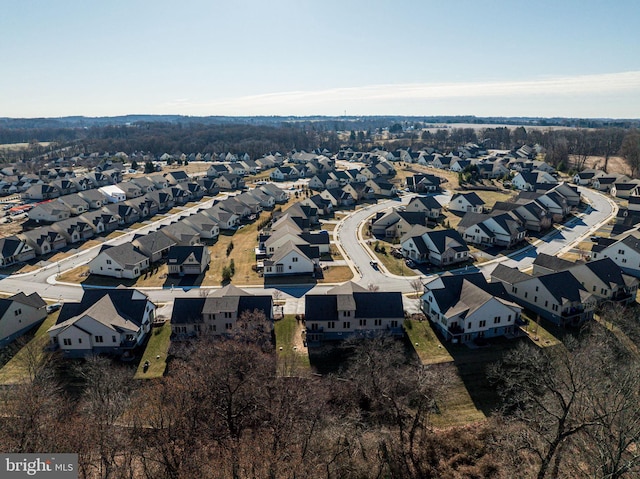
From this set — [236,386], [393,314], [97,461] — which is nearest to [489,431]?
[393,314]

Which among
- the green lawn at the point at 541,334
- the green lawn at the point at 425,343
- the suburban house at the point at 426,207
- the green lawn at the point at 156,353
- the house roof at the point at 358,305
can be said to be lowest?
the green lawn at the point at 156,353

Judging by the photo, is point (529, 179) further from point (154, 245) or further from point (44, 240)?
point (44, 240)

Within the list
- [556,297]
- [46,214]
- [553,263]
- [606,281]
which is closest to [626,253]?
[553,263]

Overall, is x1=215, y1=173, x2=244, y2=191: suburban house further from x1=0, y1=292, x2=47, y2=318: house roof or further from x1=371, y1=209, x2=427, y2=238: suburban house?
x1=0, y1=292, x2=47, y2=318: house roof

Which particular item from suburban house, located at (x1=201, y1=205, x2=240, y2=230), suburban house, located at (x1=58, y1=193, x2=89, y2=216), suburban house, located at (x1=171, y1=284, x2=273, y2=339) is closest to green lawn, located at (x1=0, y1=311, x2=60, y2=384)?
suburban house, located at (x1=171, y1=284, x2=273, y2=339)

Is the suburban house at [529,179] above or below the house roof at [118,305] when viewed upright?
above

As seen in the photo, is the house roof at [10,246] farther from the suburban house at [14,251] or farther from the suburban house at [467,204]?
the suburban house at [467,204]

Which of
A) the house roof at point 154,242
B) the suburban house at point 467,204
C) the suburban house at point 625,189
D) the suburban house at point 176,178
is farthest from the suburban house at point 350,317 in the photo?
the suburban house at point 176,178
